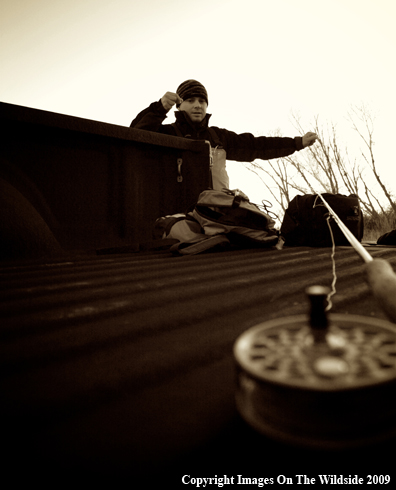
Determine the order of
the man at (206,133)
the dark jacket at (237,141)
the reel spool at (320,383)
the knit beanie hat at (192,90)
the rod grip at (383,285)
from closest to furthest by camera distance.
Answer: the reel spool at (320,383), the rod grip at (383,285), the man at (206,133), the dark jacket at (237,141), the knit beanie hat at (192,90)

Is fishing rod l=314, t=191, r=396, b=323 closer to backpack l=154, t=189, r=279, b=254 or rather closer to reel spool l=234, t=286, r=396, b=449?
reel spool l=234, t=286, r=396, b=449

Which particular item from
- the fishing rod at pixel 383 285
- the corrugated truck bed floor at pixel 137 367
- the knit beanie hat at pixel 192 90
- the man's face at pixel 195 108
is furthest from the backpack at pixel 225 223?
the knit beanie hat at pixel 192 90

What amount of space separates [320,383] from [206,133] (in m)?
3.77

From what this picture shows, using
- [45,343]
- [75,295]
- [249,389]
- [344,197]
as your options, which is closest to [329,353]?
[249,389]

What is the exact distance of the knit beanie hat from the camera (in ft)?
12.9

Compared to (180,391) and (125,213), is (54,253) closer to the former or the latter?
(125,213)

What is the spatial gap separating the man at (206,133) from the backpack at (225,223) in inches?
56.3

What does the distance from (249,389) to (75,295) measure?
Result: 2.36ft

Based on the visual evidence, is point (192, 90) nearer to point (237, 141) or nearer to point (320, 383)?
point (237, 141)

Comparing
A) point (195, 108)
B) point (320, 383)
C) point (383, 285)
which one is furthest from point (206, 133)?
point (320, 383)

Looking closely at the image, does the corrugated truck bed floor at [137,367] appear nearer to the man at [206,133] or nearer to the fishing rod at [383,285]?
the fishing rod at [383,285]

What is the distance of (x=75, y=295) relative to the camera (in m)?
1.00

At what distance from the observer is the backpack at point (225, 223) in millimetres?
2059

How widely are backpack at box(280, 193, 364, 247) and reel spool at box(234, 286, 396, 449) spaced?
1.84 metres
